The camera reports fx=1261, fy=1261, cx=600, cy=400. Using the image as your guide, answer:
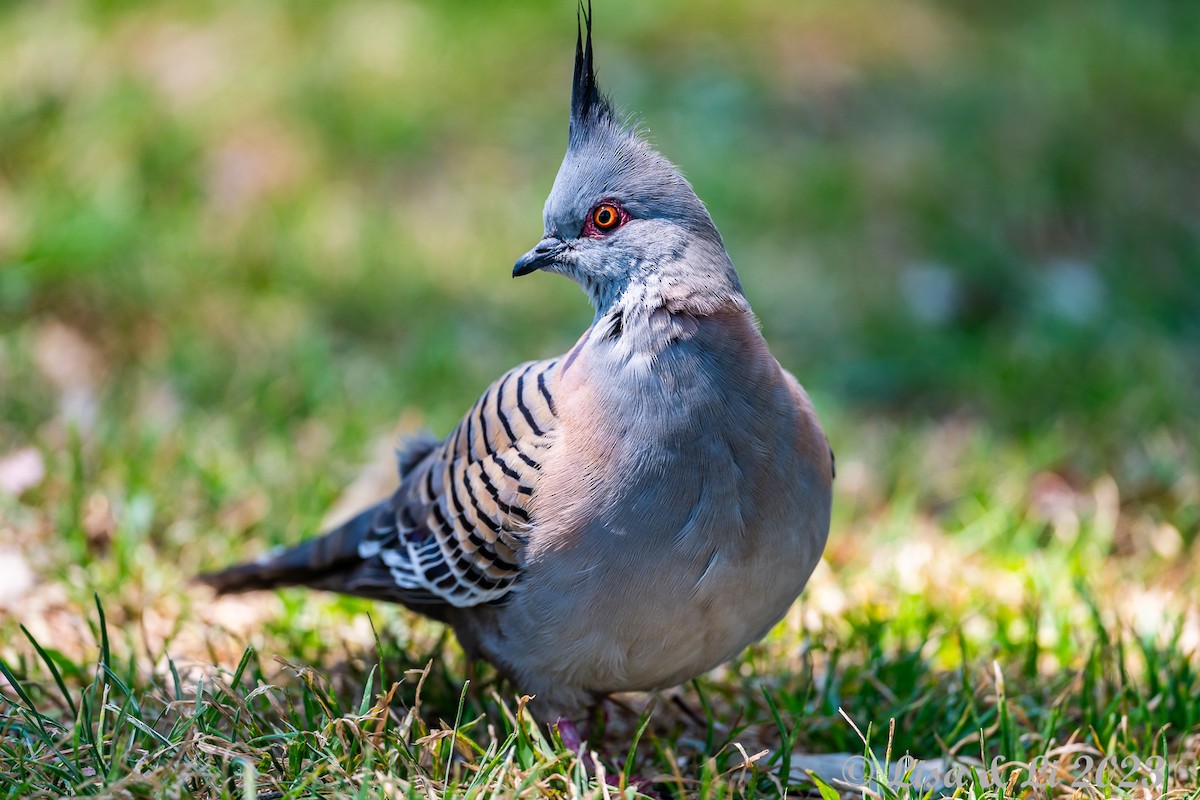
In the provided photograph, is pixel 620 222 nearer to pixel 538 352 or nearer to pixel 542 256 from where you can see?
pixel 542 256

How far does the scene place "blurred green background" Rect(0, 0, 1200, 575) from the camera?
523cm

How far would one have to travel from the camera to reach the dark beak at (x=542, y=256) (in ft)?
10.8

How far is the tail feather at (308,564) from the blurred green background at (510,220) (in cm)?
52

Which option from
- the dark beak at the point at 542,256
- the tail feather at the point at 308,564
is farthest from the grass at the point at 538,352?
the dark beak at the point at 542,256

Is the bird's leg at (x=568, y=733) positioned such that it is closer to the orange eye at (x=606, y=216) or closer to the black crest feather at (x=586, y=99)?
the orange eye at (x=606, y=216)

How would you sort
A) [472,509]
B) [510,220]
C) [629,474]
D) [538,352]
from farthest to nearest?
[510,220] → [538,352] → [472,509] → [629,474]

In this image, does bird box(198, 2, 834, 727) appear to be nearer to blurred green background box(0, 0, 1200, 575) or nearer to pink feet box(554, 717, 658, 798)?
pink feet box(554, 717, 658, 798)

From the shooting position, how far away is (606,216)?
3205 millimetres

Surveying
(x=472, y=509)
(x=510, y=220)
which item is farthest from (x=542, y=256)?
(x=510, y=220)

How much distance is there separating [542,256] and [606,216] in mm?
217

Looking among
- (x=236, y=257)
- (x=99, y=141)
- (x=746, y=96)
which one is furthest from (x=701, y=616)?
(x=746, y=96)

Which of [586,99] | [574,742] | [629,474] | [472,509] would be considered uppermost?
[586,99]

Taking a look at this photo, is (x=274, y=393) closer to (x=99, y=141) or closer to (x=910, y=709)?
(x=99, y=141)

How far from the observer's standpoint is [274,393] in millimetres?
5316
